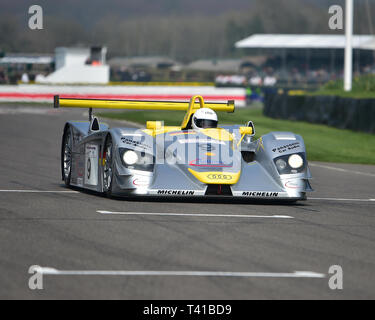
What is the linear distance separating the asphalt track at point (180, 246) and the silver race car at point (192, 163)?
191 mm

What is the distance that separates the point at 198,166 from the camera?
10.3 metres

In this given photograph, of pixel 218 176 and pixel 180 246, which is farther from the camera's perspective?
pixel 218 176

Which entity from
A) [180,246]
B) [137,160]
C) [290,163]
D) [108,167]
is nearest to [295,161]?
[290,163]

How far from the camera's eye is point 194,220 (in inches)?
351

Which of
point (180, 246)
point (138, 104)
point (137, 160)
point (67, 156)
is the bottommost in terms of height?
point (180, 246)

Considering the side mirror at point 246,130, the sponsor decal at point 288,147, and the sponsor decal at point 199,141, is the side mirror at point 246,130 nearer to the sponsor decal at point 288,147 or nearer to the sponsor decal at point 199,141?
the sponsor decal at point 288,147

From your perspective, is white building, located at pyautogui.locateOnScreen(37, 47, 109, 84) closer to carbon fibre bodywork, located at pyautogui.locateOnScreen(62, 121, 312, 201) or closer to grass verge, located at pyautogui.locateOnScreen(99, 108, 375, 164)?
grass verge, located at pyautogui.locateOnScreen(99, 108, 375, 164)

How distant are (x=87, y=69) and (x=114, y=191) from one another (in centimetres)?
4720

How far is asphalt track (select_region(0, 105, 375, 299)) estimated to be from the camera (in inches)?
227

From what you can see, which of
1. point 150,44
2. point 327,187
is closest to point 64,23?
point 150,44

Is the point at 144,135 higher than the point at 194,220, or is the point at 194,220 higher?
the point at 144,135

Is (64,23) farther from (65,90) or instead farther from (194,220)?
(194,220)

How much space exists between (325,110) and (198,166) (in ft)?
68.8

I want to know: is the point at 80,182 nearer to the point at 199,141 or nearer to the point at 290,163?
the point at 199,141
